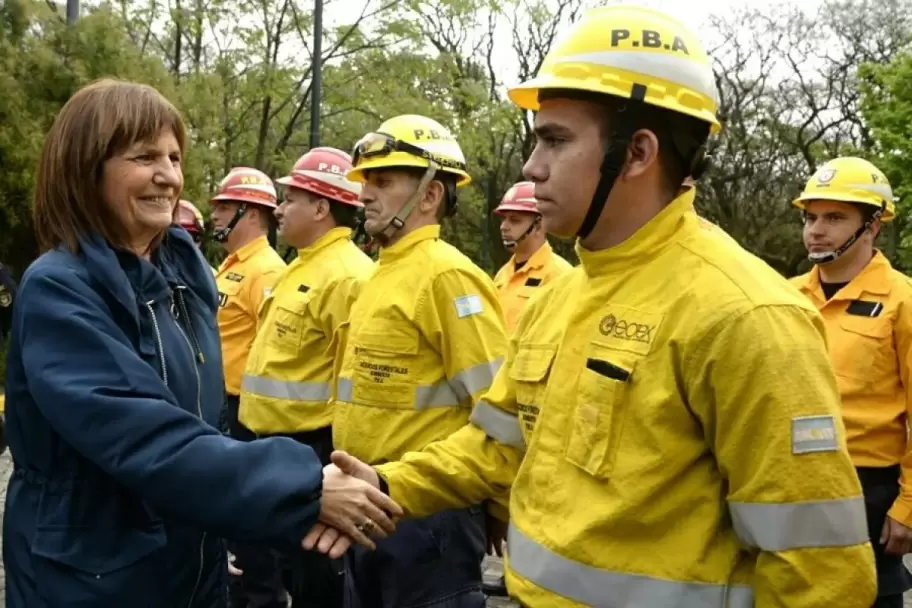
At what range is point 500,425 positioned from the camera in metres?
2.79

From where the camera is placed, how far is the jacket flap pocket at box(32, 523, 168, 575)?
92.8 inches

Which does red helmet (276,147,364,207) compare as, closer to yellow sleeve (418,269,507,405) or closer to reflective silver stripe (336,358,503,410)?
yellow sleeve (418,269,507,405)

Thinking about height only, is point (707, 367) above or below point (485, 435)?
above

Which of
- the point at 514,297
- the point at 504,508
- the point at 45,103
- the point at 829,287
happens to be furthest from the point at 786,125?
the point at 504,508

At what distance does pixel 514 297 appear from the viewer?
8508mm

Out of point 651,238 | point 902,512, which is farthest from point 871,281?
point 651,238

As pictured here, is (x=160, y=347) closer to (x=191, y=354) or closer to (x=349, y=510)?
(x=191, y=354)

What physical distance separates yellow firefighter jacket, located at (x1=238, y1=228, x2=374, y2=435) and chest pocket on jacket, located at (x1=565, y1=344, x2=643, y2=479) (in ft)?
9.87

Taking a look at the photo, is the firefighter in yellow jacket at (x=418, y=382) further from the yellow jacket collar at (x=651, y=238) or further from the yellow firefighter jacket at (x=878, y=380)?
the yellow firefighter jacket at (x=878, y=380)

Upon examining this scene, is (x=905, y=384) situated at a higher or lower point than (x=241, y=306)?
higher

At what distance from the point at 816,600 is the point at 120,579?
1.66 m

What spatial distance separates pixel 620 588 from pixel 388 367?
6.49 ft

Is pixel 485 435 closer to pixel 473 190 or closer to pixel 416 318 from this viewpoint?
pixel 416 318

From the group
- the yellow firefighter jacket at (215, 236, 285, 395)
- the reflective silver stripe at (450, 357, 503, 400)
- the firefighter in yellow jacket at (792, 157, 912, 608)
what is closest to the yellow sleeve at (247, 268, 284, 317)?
the yellow firefighter jacket at (215, 236, 285, 395)
